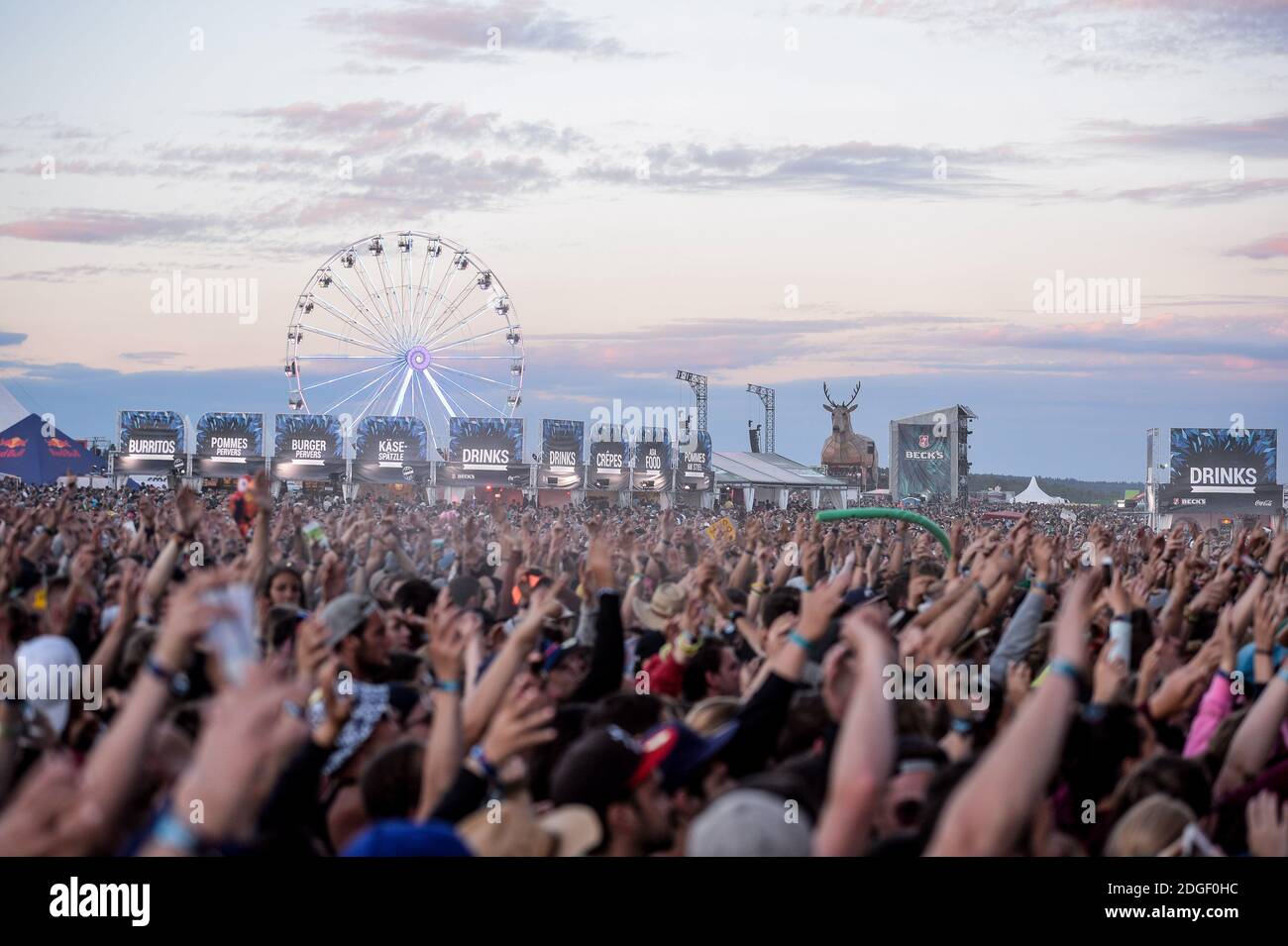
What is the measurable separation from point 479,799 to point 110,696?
229 centimetres

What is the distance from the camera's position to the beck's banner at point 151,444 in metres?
46.6

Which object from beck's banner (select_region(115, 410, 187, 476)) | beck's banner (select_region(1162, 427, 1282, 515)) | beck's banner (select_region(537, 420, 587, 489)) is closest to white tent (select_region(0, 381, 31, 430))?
beck's banner (select_region(115, 410, 187, 476))

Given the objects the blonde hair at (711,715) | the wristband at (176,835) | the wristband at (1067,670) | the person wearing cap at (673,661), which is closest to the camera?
the wristband at (176,835)

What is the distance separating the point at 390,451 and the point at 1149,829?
46.6 metres

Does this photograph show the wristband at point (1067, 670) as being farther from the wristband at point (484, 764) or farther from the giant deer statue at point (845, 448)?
the giant deer statue at point (845, 448)

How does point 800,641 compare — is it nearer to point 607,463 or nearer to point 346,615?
point 346,615

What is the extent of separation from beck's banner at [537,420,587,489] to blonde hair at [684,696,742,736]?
4489 centimetres

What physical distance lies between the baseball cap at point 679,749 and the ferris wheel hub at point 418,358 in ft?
145

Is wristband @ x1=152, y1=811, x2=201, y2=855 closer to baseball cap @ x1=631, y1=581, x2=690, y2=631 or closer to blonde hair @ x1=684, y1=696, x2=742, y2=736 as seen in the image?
blonde hair @ x1=684, y1=696, x2=742, y2=736

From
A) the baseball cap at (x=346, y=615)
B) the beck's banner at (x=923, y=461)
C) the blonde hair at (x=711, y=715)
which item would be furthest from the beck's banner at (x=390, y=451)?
the blonde hair at (x=711, y=715)

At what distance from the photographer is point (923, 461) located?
63.9m
